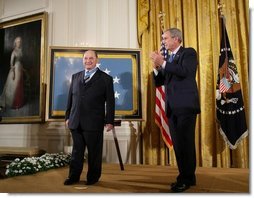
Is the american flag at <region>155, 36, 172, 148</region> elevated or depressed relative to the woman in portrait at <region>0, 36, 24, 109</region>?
depressed

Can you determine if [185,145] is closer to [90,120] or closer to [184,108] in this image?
[184,108]

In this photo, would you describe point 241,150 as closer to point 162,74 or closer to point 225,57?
point 225,57

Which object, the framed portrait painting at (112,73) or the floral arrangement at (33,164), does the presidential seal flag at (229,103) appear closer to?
the framed portrait painting at (112,73)

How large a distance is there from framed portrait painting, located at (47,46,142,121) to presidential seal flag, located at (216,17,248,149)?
101 centimetres

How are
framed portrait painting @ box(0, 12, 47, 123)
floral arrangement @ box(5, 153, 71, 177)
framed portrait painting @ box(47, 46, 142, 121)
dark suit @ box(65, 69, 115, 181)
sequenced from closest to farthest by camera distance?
1. dark suit @ box(65, 69, 115, 181)
2. floral arrangement @ box(5, 153, 71, 177)
3. framed portrait painting @ box(47, 46, 142, 121)
4. framed portrait painting @ box(0, 12, 47, 123)

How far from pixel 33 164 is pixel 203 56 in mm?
2595

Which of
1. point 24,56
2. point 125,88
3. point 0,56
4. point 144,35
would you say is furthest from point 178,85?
point 0,56

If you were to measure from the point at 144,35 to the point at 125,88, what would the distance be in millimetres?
1013

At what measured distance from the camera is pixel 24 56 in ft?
15.2

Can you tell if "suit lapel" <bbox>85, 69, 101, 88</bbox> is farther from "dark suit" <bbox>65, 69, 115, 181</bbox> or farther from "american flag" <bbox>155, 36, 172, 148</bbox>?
"american flag" <bbox>155, 36, 172, 148</bbox>

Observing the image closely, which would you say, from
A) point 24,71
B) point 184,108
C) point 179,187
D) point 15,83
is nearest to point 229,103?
point 184,108

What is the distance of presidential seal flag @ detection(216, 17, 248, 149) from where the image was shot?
11.0ft

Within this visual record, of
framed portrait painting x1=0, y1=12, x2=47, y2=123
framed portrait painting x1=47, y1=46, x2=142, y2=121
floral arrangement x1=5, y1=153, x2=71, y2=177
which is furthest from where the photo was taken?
framed portrait painting x1=0, y1=12, x2=47, y2=123

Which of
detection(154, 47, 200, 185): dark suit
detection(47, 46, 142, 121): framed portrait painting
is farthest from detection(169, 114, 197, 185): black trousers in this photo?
detection(47, 46, 142, 121): framed portrait painting
